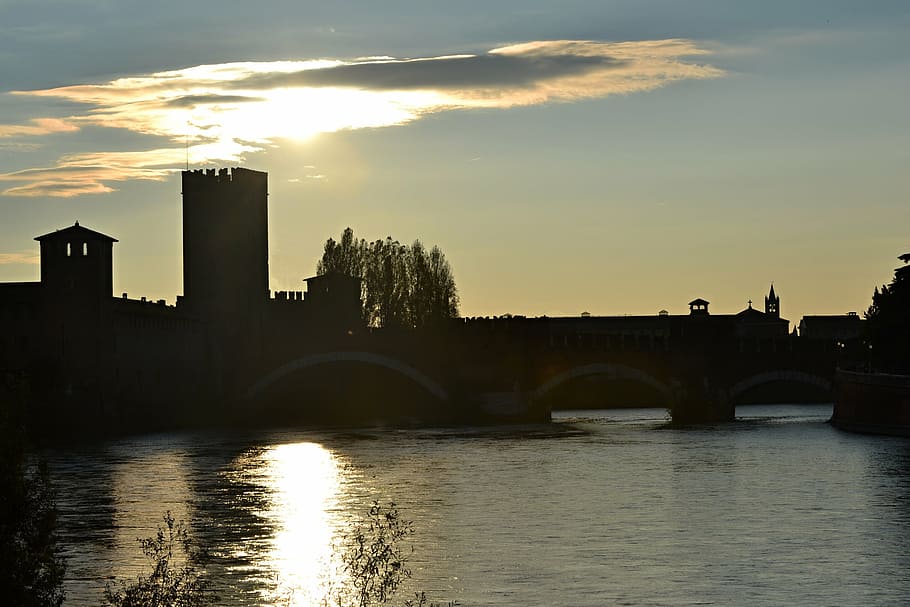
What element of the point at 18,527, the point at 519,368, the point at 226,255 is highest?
the point at 226,255

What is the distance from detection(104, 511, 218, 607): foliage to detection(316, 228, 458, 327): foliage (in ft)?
166

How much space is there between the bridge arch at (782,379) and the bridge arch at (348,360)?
1251 cm

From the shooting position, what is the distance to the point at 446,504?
31.8 m

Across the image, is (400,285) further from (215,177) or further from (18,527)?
(18,527)

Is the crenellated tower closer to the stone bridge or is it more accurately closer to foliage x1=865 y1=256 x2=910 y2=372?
the stone bridge

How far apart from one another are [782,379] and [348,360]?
18469mm

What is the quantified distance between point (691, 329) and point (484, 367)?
29.8ft

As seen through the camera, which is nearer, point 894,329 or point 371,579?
point 371,579

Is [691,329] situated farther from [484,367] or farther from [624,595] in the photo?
[624,595]

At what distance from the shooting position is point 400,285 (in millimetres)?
79500

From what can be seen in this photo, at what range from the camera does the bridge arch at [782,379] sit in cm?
6456

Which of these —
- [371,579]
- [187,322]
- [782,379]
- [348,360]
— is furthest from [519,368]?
[371,579]

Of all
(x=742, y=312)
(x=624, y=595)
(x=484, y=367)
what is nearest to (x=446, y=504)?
(x=624, y=595)

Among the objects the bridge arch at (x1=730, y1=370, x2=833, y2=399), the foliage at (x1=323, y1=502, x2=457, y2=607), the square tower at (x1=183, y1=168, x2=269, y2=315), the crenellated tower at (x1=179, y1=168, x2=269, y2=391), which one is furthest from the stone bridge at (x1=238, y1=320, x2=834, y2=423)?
the foliage at (x1=323, y1=502, x2=457, y2=607)
